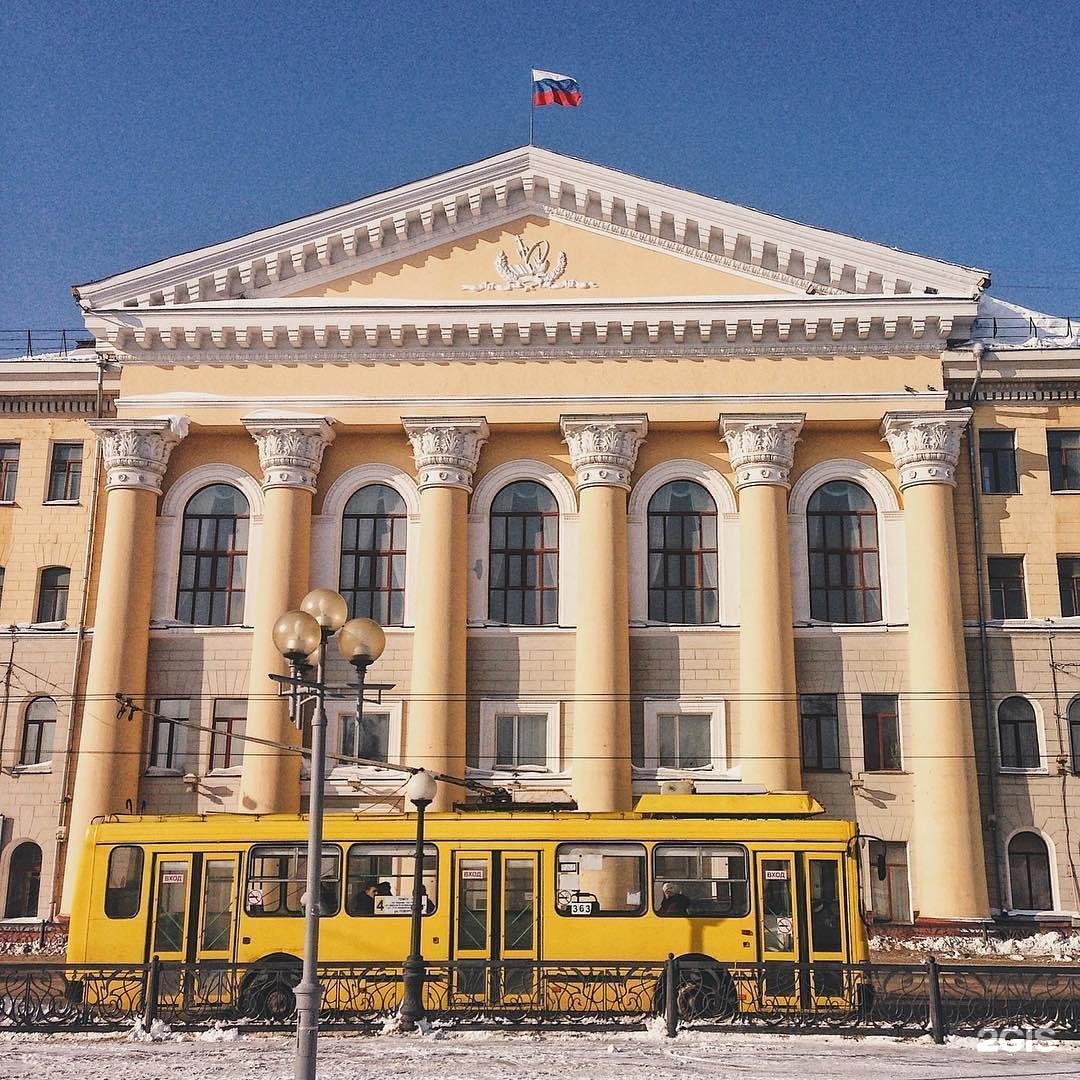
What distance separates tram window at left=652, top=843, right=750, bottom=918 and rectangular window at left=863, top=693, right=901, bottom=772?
11.5m

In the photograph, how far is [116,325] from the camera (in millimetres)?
33281

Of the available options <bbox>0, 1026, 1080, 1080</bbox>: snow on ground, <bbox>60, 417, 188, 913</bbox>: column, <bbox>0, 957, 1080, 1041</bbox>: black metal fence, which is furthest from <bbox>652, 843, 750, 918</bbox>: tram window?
<bbox>60, 417, 188, 913</bbox>: column

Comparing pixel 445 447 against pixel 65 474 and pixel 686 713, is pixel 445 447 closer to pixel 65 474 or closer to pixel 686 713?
pixel 686 713

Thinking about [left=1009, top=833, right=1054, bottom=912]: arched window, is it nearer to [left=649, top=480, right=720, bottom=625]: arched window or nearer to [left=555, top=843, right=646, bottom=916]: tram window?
[left=649, top=480, right=720, bottom=625]: arched window

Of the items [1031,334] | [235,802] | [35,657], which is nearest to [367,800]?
[235,802]

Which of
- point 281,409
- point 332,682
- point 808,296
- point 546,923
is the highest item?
point 808,296

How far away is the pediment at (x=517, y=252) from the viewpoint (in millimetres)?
32719

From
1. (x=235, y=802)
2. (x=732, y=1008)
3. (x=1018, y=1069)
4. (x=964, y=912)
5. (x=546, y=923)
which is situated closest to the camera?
(x=1018, y=1069)

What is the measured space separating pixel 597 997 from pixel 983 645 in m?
16.1

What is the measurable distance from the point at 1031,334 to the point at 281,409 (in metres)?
19.1

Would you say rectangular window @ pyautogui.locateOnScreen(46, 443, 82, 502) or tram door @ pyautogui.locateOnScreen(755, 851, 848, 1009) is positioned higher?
rectangular window @ pyautogui.locateOnScreen(46, 443, 82, 502)

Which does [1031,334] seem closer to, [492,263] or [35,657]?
[492,263]

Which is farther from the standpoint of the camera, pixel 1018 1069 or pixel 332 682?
pixel 332 682

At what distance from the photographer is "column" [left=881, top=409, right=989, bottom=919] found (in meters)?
29.4
